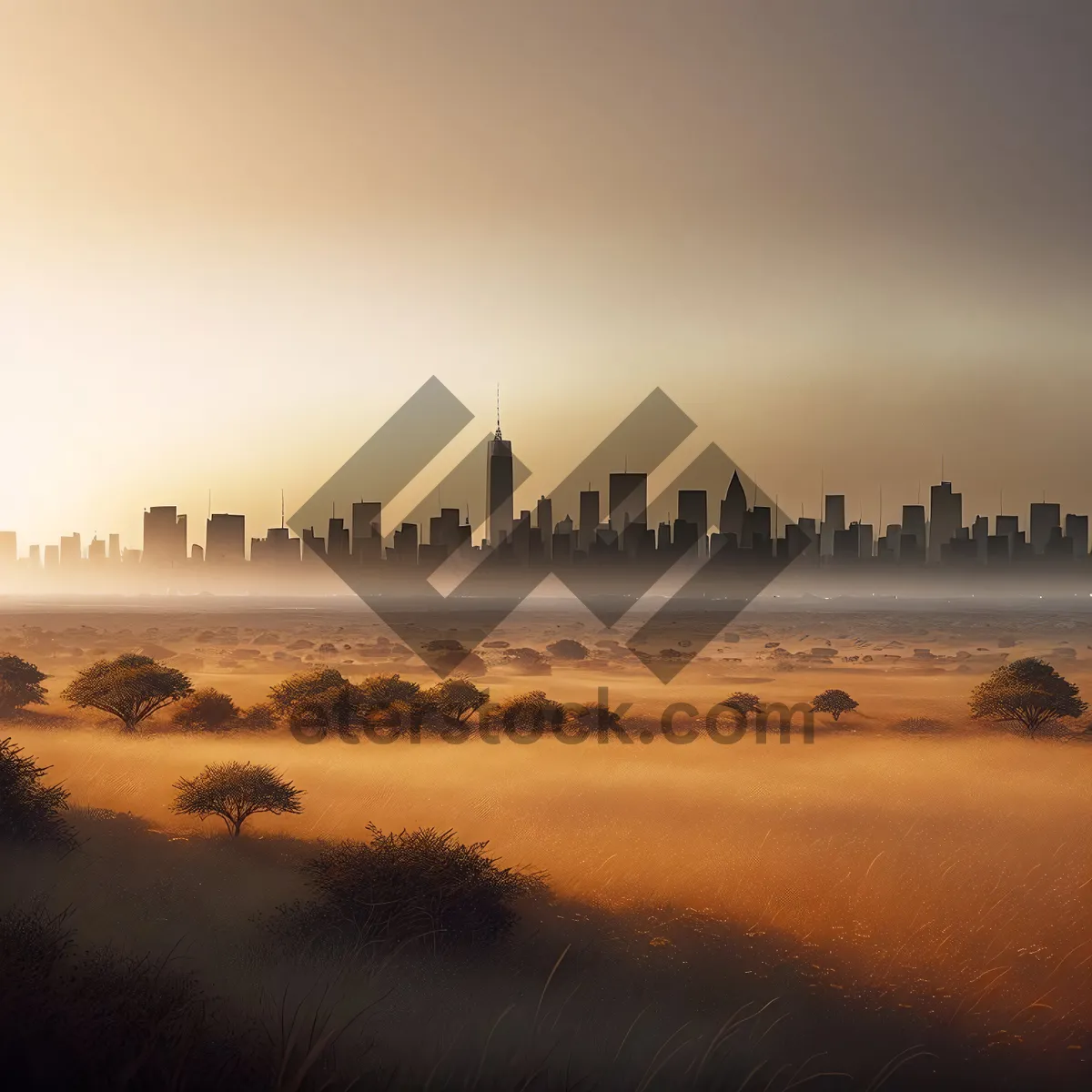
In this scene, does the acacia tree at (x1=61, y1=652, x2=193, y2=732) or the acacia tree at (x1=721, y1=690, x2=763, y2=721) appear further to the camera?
the acacia tree at (x1=721, y1=690, x2=763, y2=721)

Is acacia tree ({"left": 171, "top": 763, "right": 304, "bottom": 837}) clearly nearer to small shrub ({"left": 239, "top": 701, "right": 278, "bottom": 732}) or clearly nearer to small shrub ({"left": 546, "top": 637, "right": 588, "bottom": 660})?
small shrub ({"left": 239, "top": 701, "right": 278, "bottom": 732})

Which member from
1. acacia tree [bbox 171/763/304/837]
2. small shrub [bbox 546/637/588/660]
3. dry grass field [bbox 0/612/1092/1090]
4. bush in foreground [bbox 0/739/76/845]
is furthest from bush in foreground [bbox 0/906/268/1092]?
small shrub [bbox 546/637/588/660]

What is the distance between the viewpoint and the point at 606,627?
13588 cm

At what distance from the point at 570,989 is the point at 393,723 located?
2780 centimetres

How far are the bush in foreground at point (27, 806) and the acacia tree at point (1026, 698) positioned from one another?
149ft

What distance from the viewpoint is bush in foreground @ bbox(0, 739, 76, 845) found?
25.4 metres

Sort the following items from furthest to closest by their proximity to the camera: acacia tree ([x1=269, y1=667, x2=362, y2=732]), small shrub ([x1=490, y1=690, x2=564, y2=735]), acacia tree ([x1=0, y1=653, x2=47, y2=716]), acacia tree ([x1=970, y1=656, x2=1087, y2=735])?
acacia tree ([x1=0, y1=653, x2=47, y2=716]), acacia tree ([x1=970, y1=656, x2=1087, y2=735]), small shrub ([x1=490, y1=690, x2=564, y2=735]), acacia tree ([x1=269, y1=667, x2=362, y2=732])

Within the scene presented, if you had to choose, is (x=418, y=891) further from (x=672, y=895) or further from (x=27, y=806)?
(x=27, y=806)

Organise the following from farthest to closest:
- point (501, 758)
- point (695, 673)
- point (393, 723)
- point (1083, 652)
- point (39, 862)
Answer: point (1083, 652), point (695, 673), point (393, 723), point (501, 758), point (39, 862)

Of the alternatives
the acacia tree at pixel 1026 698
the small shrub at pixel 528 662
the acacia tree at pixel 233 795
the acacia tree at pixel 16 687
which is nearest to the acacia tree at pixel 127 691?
the acacia tree at pixel 16 687

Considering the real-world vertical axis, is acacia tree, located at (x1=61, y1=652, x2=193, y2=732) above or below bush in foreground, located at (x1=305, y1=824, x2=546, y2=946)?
above

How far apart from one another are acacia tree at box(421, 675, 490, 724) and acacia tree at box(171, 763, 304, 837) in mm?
19767

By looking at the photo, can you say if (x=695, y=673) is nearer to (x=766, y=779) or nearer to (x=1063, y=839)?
(x=766, y=779)

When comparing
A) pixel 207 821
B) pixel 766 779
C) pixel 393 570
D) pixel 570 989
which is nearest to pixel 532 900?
pixel 570 989
